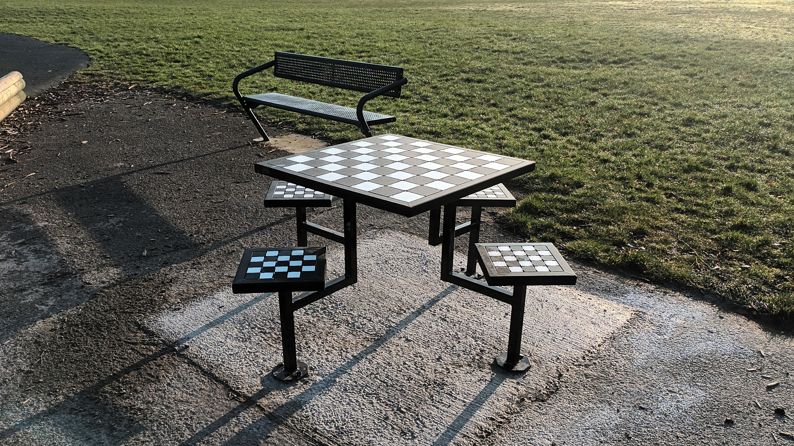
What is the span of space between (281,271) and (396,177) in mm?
723

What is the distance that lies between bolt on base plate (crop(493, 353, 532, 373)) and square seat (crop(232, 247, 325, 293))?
98 centimetres

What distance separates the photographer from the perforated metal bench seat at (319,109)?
6.30 meters

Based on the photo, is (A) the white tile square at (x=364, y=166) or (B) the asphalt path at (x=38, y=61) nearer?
(A) the white tile square at (x=364, y=166)

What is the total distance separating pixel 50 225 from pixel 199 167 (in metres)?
1.77

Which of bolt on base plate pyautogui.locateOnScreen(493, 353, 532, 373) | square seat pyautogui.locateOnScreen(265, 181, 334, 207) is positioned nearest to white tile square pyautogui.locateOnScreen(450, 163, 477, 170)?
square seat pyautogui.locateOnScreen(265, 181, 334, 207)

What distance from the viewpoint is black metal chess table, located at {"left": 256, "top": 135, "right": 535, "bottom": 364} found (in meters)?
3.11

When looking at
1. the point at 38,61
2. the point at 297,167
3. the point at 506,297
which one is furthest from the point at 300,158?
the point at 38,61

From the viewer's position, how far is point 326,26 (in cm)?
1802

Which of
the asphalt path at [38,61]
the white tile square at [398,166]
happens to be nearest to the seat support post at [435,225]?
the white tile square at [398,166]

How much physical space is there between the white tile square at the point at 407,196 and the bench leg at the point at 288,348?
66 centimetres

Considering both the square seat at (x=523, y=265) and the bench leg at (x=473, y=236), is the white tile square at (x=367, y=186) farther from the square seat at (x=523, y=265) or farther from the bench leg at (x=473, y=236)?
the bench leg at (x=473, y=236)

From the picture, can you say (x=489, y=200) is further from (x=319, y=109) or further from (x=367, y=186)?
(x=319, y=109)

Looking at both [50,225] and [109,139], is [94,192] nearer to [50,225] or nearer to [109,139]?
[50,225]

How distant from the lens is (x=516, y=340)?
10.7 feet
